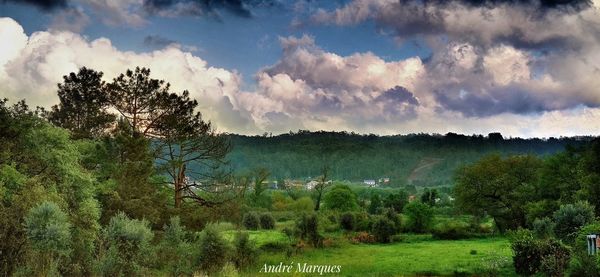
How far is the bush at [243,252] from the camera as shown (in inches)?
1286

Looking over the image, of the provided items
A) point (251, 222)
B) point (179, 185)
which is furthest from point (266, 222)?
point (179, 185)

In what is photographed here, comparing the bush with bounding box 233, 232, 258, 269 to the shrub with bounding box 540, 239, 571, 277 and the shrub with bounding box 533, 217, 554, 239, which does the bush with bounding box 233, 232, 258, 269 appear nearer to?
the shrub with bounding box 540, 239, 571, 277

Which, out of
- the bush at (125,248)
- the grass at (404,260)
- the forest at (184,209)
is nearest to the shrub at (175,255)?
the forest at (184,209)

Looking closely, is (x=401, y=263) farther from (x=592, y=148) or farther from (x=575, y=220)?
(x=592, y=148)


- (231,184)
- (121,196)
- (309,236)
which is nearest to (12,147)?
(121,196)

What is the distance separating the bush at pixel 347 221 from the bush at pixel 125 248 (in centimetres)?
4243

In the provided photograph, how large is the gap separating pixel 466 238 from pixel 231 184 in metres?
30.0

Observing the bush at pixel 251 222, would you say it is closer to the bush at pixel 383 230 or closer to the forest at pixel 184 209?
the forest at pixel 184 209

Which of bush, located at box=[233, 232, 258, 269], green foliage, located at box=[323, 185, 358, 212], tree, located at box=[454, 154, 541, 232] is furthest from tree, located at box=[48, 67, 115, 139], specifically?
green foliage, located at box=[323, 185, 358, 212]

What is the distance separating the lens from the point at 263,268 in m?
33.2

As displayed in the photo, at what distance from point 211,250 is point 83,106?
1752 centimetres

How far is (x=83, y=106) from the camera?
128 feet

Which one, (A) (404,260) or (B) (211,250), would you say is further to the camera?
(A) (404,260)

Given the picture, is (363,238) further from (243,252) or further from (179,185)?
(243,252)
